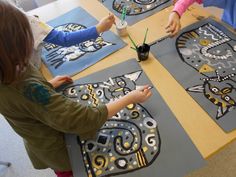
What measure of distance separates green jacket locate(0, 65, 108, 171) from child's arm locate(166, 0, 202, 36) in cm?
46

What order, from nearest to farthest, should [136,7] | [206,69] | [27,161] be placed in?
[206,69] → [136,7] → [27,161]

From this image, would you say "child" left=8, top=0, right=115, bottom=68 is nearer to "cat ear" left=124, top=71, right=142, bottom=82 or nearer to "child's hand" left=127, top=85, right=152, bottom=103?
"cat ear" left=124, top=71, right=142, bottom=82

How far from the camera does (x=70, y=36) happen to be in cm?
103

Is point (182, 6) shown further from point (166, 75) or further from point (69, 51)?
point (69, 51)

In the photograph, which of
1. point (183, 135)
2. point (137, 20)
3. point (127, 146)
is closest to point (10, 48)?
point (127, 146)

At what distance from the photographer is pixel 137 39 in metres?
1.05

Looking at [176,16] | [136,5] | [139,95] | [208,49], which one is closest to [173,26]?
[176,16]

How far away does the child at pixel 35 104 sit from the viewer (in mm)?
604

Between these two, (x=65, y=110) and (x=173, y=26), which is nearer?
(x=65, y=110)

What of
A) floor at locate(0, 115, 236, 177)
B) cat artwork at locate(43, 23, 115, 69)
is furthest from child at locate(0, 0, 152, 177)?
floor at locate(0, 115, 236, 177)

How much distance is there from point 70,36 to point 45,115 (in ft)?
1.43

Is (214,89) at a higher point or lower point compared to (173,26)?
lower

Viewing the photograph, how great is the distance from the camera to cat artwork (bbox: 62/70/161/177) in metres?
0.74

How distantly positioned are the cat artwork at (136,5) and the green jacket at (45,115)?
0.58 meters
